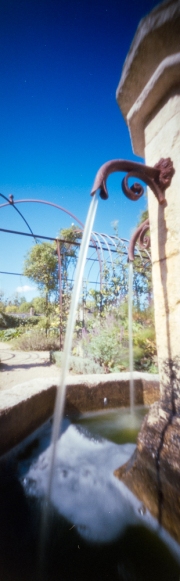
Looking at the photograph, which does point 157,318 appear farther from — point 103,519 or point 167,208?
point 103,519

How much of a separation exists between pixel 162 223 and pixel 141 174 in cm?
26

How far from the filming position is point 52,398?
179cm

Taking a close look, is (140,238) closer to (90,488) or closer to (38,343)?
(90,488)

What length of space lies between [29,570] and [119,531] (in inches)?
14.9

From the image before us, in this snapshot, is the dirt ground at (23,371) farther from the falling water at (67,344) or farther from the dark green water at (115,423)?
the falling water at (67,344)

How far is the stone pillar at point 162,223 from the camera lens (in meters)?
0.87

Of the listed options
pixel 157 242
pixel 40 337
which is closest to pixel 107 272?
pixel 40 337

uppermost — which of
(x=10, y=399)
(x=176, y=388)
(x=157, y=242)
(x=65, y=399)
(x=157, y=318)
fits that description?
(x=157, y=242)

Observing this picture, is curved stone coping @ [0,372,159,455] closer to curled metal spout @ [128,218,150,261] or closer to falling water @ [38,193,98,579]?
falling water @ [38,193,98,579]

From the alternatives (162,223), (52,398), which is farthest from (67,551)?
(162,223)

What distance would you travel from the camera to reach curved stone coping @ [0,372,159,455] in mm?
1284

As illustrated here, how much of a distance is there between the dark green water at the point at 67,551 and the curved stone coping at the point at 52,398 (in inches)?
11.7

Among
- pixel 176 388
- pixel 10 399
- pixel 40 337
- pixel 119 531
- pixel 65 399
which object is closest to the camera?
pixel 119 531

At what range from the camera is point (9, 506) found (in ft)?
3.36
